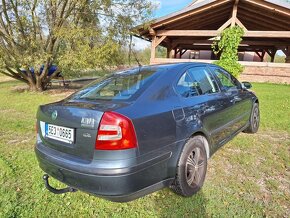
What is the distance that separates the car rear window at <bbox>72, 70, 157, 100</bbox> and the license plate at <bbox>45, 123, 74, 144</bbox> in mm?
456

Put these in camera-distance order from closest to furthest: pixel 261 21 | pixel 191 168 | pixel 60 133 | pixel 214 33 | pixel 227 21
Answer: pixel 60 133 → pixel 191 168 → pixel 227 21 → pixel 214 33 → pixel 261 21

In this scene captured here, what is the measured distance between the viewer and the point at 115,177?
6.35ft

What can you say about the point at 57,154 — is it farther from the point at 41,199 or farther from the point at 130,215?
the point at 130,215

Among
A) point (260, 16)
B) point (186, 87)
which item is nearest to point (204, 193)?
point (186, 87)

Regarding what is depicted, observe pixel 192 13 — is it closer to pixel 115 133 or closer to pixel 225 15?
pixel 225 15

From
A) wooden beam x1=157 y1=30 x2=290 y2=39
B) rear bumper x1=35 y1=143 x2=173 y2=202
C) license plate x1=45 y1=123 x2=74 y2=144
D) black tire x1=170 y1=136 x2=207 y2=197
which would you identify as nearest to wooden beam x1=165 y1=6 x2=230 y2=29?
wooden beam x1=157 y1=30 x2=290 y2=39

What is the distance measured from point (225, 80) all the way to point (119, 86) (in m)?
2.02

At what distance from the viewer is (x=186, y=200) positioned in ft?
8.49

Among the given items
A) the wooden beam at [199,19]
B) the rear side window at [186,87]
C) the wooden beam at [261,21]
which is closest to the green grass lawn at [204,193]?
the rear side window at [186,87]

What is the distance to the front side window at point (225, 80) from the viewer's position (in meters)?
3.63

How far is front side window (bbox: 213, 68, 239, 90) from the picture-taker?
3.63 metres

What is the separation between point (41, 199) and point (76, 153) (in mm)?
963

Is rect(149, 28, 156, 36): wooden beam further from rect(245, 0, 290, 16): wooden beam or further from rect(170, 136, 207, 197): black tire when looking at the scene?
rect(170, 136, 207, 197): black tire

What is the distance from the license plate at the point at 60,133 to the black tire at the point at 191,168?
3.72 ft
